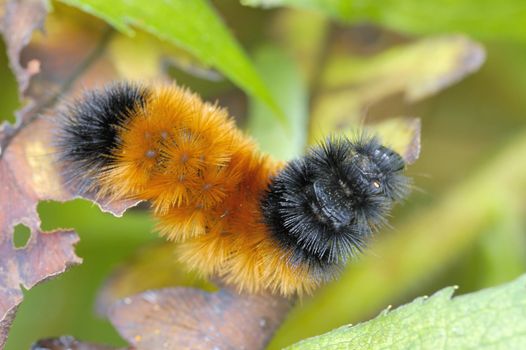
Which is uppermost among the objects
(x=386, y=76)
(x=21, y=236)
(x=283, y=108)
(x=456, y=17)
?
(x=456, y=17)

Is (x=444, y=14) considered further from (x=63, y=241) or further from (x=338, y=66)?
(x=63, y=241)

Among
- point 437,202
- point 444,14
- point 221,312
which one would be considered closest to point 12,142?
point 221,312

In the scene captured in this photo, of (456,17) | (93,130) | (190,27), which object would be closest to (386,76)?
(456,17)

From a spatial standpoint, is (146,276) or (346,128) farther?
(346,128)

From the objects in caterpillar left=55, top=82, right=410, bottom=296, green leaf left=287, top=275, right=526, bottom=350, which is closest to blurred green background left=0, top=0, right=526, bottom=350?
caterpillar left=55, top=82, right=410, bottom=296

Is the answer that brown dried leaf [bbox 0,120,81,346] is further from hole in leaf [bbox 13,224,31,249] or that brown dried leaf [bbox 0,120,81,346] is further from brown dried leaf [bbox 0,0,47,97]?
brown dried leaf [bbox 0,0,47,97]

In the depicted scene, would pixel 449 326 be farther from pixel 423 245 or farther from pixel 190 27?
pixel 423 245

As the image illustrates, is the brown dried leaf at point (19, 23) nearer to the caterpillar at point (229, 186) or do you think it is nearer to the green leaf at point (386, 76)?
the caterpillar at point (229, 186)
